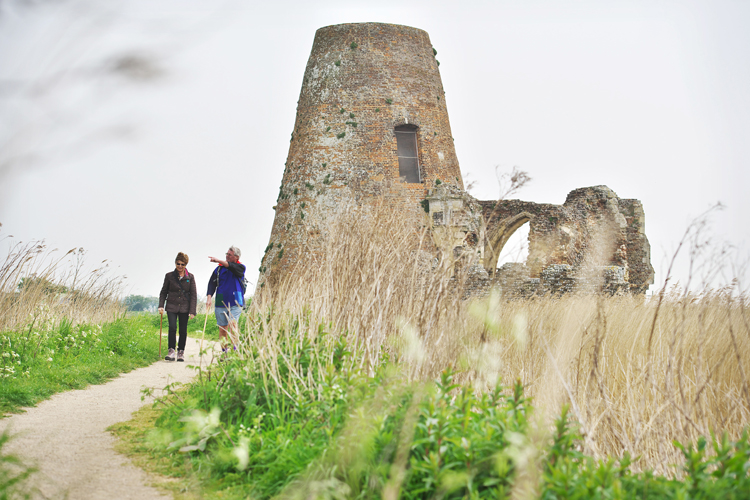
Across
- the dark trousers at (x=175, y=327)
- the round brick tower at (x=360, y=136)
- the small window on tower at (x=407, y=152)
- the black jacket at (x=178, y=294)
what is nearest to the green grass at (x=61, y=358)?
the dark trousers at (x=175, y=327)

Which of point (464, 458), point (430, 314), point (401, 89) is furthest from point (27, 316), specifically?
point (401, 89)

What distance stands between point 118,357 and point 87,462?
4.59 metres

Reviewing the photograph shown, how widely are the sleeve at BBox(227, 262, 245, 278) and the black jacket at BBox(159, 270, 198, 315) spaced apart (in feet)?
3.54

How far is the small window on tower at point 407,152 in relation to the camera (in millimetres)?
13289

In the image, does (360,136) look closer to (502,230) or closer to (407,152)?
(407,152)

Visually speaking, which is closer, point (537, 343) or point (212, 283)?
point (537, 343)

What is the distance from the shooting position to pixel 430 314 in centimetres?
435

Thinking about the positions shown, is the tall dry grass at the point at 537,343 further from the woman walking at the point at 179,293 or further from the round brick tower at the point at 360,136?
the round brick tower at the point at 360,136

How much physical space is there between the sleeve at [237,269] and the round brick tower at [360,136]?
473 cm

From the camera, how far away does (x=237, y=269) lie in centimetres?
739

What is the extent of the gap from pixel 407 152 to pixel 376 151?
906 millimetres

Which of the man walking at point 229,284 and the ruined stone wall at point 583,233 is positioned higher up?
the ruined stone wall at point 583,233

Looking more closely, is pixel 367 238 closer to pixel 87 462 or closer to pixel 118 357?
pixel 87 462

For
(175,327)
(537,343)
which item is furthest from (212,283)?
(537,343)
